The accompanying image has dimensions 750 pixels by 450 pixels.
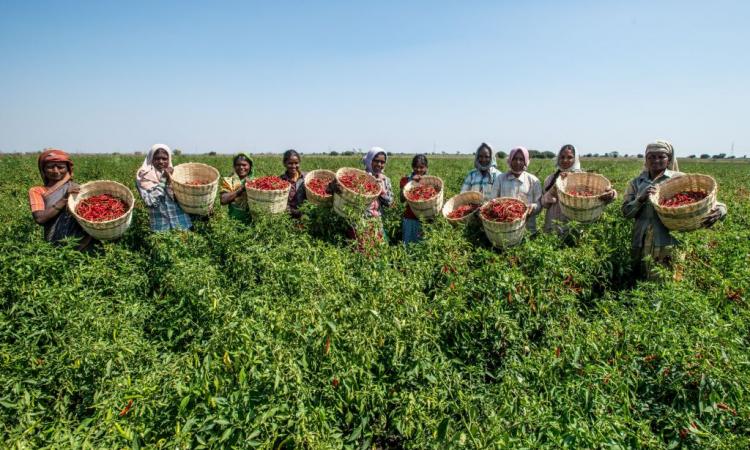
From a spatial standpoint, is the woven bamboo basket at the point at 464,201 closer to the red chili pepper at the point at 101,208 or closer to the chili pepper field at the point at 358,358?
the chili pepper field at the point at 358,358

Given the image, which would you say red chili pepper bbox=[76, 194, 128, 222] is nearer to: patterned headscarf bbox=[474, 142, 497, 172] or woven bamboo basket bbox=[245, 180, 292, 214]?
woven bamboo basket bbox=[245, 180, 292, 214]

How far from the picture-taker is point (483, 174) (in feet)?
18.7

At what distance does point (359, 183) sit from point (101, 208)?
2770mm

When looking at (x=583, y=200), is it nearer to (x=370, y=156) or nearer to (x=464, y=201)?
(x=464, y=201)

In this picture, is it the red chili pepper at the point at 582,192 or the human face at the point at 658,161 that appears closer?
the human face at the point at 658,161

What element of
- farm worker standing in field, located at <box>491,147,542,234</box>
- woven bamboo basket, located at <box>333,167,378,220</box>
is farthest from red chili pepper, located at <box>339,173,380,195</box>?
farm worker standing in field, located at <box>491,147,542,234</box>

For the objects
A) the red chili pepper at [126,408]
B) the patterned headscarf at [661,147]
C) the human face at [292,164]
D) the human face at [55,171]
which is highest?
the patterned headscarf at [661,147]

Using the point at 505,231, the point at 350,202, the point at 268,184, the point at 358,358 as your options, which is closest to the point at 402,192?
the point at 350,202

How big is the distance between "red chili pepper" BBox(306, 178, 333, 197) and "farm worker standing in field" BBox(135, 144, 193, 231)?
5.06ft

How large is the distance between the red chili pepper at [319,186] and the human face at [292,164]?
353mm

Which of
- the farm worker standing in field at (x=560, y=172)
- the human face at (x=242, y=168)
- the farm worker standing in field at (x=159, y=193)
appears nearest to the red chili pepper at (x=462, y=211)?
the farm worker standing in field at (x=560, y=172)

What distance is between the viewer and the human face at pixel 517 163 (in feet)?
17.3

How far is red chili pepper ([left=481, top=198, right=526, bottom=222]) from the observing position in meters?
4.56

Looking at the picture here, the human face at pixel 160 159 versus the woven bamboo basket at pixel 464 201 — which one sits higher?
the human face at pixel 160 159
